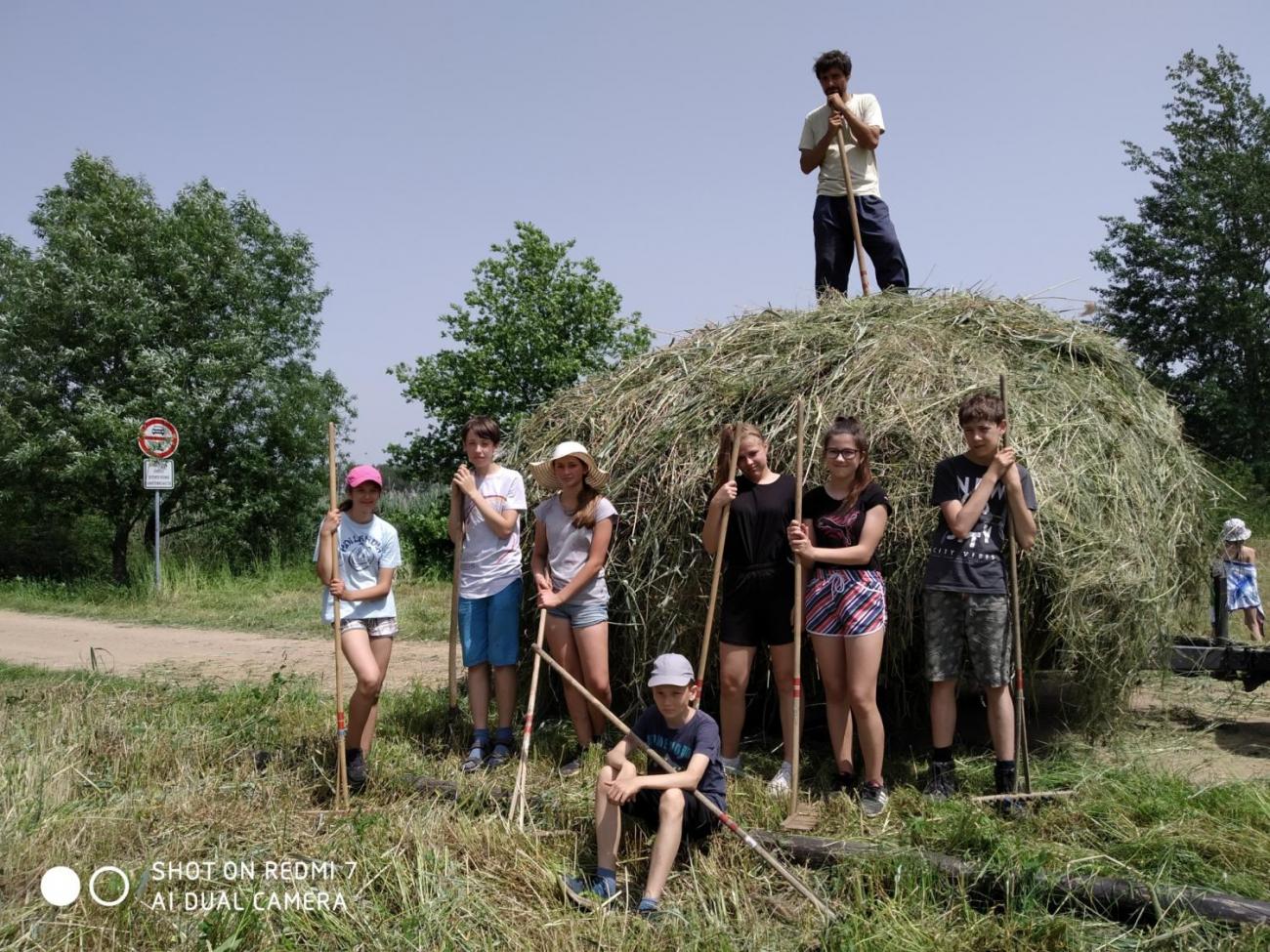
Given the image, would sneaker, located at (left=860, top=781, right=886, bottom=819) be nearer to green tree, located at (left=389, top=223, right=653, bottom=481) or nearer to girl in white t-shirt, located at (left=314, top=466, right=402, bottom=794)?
girl in white t-shirt, located at (left=314, top=466, right=402, bottom=794)

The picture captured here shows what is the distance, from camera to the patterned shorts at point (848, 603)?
4594 mm

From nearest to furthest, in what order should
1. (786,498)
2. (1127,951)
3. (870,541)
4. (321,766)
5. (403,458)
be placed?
(1127,951) < (870,541) < (786,498) < (321,766) < (403,458)

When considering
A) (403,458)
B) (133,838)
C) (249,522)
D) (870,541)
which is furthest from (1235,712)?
(249,522)

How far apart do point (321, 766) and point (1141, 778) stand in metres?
4.09

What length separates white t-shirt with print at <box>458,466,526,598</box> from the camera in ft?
18.1

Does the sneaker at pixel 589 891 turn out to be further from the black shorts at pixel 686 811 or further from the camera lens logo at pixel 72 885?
the camera lens logo at pixel 72 885

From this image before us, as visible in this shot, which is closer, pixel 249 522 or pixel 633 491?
pixel 633 491

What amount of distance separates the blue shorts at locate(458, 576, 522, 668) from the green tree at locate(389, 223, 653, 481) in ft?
35.8

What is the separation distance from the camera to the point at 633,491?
19.5 feet

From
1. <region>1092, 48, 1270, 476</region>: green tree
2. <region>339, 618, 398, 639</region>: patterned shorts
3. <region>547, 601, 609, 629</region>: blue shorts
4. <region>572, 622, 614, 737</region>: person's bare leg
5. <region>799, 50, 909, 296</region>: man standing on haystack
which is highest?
<region>1092, 48, 1270, 476</region>: green tree


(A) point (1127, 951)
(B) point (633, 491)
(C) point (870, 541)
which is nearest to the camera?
(A) point (1127, 951)

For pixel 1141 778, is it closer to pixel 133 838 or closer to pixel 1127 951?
pixel 1127 951

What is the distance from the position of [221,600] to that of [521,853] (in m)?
11.6

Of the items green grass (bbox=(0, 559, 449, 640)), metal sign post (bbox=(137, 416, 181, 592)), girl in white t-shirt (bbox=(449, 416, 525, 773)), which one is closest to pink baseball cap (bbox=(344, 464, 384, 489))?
girl in white t-shirt (bbox=(449, 416, 525, 773))
